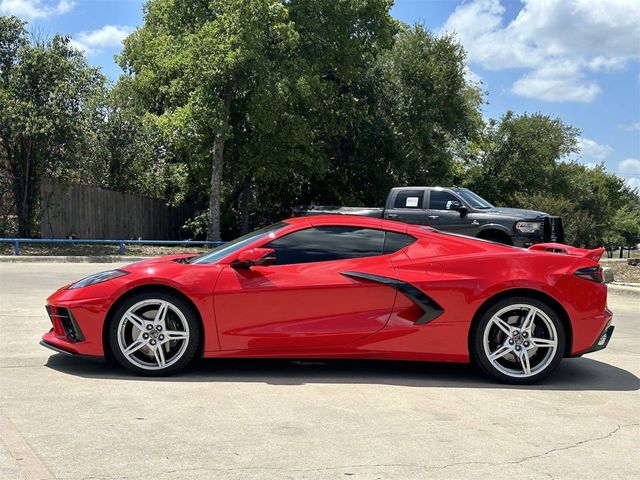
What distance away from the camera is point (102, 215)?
2569 cm

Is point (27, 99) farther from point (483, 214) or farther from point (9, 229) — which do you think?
point (483, 214)

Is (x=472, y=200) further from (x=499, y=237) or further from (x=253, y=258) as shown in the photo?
(x=253, y=258)

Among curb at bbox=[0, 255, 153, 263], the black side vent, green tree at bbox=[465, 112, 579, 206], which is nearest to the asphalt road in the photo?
the black side vent

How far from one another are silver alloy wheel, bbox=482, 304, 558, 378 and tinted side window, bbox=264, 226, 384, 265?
1186 mm

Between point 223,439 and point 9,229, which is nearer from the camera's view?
point 223,439

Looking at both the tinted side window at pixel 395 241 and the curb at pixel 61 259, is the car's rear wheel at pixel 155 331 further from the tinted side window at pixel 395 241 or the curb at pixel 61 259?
the curb at pixel 61 259

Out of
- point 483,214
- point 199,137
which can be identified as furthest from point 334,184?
point 483,214

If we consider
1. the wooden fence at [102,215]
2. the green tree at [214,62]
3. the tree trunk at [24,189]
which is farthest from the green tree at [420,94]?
the tree trunk at [24,189]

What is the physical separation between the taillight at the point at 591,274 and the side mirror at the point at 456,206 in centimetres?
840

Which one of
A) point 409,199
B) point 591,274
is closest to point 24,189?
point 409,199

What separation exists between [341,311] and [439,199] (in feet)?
31.2

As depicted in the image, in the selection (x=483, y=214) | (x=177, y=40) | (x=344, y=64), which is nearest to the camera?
(x=483, y=214)

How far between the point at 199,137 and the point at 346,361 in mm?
20149

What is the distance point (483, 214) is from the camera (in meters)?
13.6
